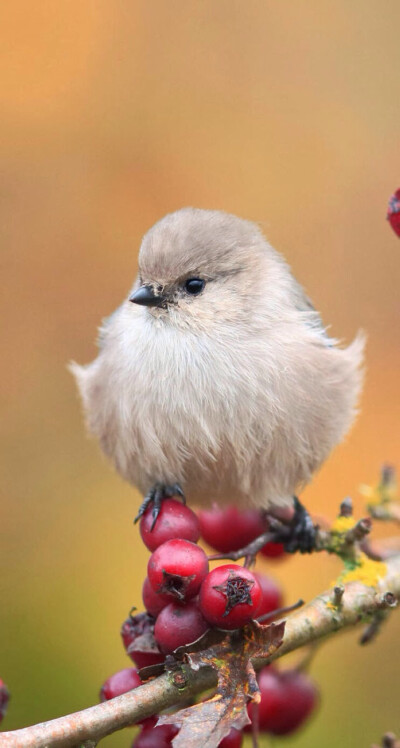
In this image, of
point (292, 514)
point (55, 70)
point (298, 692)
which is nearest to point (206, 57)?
point (55, 70)

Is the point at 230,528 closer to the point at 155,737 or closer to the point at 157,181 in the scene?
the point at 155,737

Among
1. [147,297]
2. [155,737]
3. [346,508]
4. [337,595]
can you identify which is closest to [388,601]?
[337,595]

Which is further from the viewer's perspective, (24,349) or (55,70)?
(55,70)

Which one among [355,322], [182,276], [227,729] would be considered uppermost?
[355,322]

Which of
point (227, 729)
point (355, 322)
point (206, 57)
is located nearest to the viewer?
point (227, 729)

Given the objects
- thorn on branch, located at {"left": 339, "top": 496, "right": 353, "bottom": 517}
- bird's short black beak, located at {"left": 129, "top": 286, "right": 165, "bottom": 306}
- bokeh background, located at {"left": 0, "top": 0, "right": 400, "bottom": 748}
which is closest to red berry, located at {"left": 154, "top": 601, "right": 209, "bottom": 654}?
thorn on branch, located at {"left": 339, "top": 496, "right": 353, "bottom": 517}

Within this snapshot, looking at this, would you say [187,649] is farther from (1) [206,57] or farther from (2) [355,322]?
(1) [206,57]
